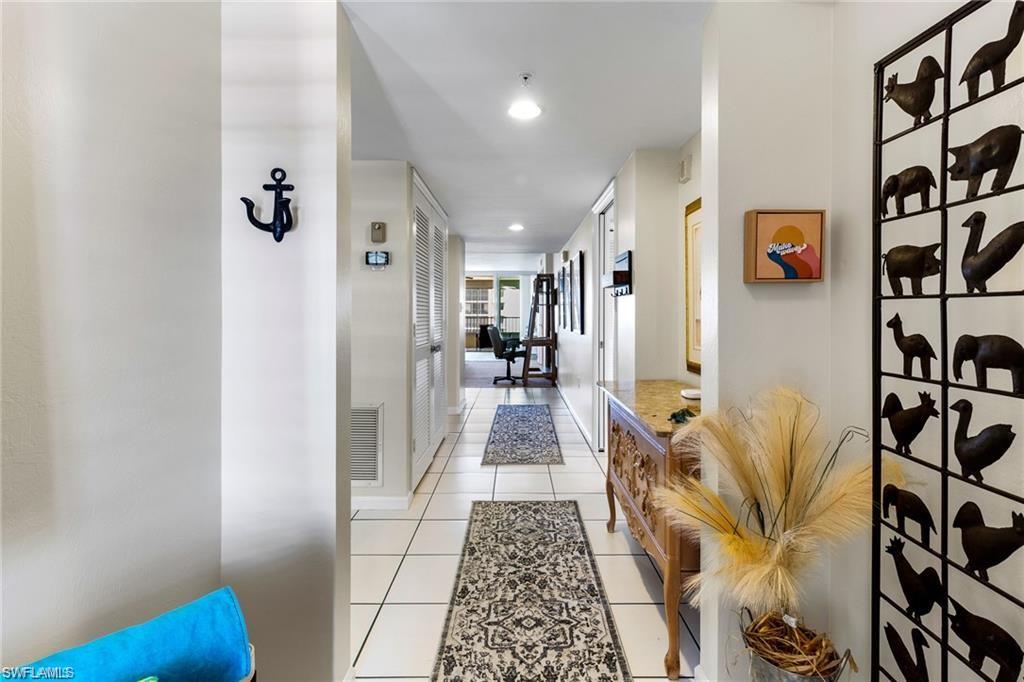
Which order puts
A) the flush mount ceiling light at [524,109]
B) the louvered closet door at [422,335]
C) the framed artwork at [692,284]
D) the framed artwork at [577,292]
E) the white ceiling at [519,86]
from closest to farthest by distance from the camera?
the white ceiling at [519,86]
the flush mount ceiling light at [524,109]
the framed artwork at [692,284]
the louvered closet door at [422,335]
the framed artwork at [577,292]

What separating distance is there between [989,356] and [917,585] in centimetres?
59

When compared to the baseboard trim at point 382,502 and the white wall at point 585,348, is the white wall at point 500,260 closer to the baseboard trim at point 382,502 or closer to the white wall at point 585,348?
the white wall at point 585,348

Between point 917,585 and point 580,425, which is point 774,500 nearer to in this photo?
point 917,585

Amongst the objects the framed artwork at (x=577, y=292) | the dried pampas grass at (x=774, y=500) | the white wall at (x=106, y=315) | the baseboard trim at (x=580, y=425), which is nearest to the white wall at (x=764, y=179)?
the dried pampas grass at (x=774, y=500)

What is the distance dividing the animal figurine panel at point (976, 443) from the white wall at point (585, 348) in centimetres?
328

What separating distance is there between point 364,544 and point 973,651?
2.45 m

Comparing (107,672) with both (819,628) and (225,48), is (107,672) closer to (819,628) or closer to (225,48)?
(225,48)

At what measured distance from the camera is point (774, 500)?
45.1 inches

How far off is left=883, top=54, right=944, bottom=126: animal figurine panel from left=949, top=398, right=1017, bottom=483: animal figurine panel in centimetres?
67

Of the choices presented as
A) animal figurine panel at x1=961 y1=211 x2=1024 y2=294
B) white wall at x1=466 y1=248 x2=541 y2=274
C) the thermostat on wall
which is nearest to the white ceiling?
the thermostat on wall

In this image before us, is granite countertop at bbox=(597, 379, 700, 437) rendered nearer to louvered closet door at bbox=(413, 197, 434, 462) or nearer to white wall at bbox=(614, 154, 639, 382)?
white wall at bbox=(614, 154, 639, 382)

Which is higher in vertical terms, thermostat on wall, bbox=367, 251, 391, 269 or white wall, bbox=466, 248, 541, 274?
white wall, bbox=466, 248, 541, 274

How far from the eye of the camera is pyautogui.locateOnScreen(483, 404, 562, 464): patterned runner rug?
391 cm

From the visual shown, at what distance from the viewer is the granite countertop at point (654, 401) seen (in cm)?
161
